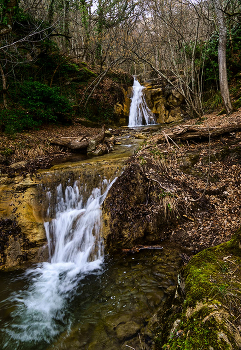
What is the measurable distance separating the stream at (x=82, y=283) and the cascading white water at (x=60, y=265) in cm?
2

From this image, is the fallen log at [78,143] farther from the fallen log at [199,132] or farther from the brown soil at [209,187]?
the brown soil at [209,187]

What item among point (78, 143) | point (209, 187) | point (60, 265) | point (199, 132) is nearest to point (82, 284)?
point (60, 265)

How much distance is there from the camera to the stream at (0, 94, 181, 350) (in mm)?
2986

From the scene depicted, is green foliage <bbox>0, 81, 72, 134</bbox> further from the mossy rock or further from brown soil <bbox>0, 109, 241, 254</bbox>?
the mossy rock

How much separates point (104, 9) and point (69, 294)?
20.6m

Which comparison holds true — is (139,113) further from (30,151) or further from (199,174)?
(199,174)

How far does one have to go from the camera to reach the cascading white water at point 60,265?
10.8 feet

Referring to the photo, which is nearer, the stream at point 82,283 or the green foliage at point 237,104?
the stream at point 82,283

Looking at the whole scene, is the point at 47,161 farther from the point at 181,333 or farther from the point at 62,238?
the point at 181,333

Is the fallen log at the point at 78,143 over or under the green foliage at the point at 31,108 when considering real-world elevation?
under

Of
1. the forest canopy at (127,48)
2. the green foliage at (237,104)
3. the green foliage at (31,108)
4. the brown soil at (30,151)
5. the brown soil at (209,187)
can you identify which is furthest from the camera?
the green foliage at (237,104)

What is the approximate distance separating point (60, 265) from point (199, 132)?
652 cm

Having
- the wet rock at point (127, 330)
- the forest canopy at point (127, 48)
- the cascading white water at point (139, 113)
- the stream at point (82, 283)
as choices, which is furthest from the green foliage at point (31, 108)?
the wet rock at point (127, 330)

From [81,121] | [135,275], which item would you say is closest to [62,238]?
[135,275]
